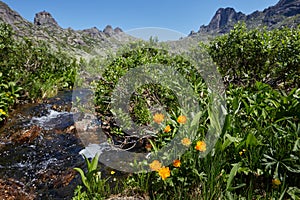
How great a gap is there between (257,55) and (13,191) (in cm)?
454

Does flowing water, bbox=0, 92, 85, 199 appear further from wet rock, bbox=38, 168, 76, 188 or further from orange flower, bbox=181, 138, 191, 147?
orange flower, bbox=181, 138, 191, 147

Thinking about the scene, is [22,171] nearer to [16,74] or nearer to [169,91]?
[169,91]

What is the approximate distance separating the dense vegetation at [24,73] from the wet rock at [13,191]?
9.66 ft

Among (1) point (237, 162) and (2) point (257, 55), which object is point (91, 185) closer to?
(1) point (237, 162)

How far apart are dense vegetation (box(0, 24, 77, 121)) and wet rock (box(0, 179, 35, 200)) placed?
9.66 feet

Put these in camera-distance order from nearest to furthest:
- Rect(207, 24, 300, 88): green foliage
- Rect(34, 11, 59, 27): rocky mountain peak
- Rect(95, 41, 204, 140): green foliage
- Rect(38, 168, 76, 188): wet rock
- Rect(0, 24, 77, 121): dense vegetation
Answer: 1. Rect(38, 168, 76, 188): wet rock
2. Rect(95, 41, 204, 140): green foliage
3. Rect(207, 24, 300, 88): green foliage
4. Rect(0, 24, 77, 121): dense vegetation
5. Rect(34, 11, 59, 27): rocky mountain peak

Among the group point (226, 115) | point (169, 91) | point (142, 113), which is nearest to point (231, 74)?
point (169, 91)

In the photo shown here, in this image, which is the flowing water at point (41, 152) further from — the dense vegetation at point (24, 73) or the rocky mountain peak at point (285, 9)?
the rocky mountain peak at point (285, 9)

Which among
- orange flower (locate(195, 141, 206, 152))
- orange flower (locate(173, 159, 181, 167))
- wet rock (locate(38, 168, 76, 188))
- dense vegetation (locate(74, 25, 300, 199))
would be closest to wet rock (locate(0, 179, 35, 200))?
wet rock (locate(38, 168, 76, 188))

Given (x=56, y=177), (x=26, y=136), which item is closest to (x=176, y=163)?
(x=56, y=177)

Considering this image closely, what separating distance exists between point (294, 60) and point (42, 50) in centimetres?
1059

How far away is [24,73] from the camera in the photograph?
913 cm

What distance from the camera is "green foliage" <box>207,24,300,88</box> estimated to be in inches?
174

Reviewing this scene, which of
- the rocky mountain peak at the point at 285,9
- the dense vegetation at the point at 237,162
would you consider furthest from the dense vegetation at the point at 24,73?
the rocky mountain peak at the point at 285,9
